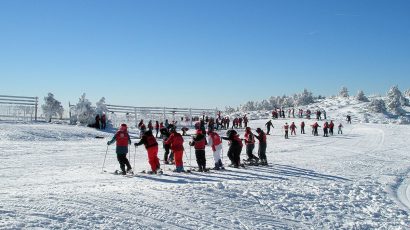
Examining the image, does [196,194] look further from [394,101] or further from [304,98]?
[304,98]

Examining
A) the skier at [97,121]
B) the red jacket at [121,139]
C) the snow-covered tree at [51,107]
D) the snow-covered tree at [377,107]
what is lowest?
the red jacket at [121,139]

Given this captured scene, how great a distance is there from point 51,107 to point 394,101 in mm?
62320

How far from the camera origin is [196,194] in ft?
39.9

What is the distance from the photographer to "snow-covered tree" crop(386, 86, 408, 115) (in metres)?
75.8

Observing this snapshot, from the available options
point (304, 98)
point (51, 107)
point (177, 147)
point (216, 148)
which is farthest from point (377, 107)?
point (177, 147)

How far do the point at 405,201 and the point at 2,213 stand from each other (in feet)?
41.9

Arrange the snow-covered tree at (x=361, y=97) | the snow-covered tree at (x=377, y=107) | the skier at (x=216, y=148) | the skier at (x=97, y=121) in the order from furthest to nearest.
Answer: the snow-covered tree at (x=361, y=97) → the snow-covered tree at (x=377, y=107) → the skier at (x=97, y=121) → the skier at (x=216, y=148)

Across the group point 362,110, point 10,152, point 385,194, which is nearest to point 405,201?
point 385,194

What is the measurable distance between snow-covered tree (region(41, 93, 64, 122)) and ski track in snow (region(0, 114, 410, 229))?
10802 millimetres

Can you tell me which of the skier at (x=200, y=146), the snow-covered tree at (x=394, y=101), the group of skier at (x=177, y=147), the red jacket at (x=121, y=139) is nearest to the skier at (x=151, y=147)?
the group of skier at (x=177, y=147)

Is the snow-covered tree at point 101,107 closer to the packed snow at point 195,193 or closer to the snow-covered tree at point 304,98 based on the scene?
the packed snow at point 195,193

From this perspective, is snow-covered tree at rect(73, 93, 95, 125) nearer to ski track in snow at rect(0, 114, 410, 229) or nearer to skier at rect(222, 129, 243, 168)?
ski track in snow at rect(0, 114, 410, 229)

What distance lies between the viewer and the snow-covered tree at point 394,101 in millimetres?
75750

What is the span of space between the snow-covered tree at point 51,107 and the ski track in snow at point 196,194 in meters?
10.8
